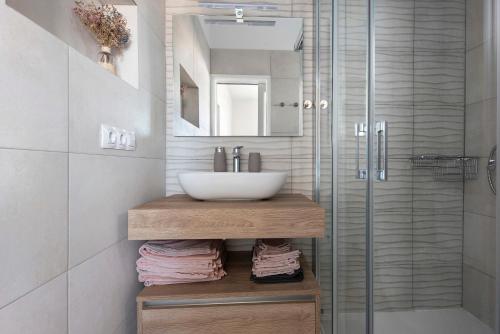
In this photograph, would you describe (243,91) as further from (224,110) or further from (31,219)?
(31,219)

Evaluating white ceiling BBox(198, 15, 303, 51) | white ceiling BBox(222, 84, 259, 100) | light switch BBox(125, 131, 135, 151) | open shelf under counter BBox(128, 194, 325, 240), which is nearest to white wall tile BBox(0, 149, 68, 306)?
open shelf under counter BBox(128, 194, 325, 240)

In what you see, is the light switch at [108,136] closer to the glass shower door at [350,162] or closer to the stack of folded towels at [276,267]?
the stack of folded towels at [276,267]

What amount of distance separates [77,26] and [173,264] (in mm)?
1108

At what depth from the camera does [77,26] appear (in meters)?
1.08

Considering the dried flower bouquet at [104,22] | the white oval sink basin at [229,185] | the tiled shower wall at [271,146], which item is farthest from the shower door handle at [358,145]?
→ the dried flower bouquet at [104,22]

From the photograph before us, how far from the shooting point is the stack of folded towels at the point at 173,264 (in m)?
1.16

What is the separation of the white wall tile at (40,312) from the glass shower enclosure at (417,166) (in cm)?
102

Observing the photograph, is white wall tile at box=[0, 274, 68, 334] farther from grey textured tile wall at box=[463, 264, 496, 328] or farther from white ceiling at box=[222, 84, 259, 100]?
white ceiling at box=[222, 84, 259, 100]

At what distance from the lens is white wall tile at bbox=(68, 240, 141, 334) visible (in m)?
0.83

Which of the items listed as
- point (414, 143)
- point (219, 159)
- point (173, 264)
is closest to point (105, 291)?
point (173, 264)

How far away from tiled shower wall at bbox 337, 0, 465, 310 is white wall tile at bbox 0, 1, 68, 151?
1.01m

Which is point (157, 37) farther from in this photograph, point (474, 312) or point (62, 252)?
point (474, 312)

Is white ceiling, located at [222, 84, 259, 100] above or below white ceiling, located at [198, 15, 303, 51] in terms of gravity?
below

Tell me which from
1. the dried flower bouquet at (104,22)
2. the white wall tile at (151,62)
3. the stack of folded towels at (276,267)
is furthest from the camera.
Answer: the white wall tile at (151,62)
